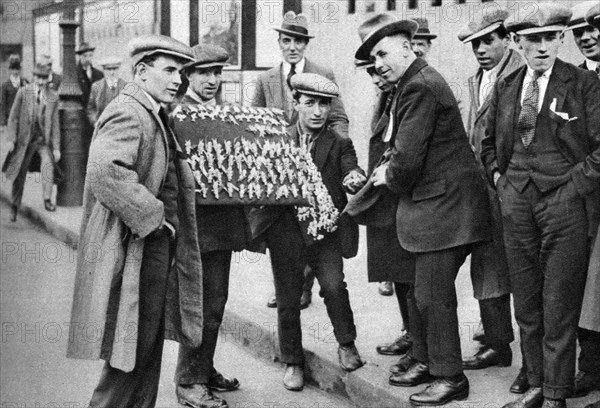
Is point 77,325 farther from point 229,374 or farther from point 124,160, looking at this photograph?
point 229,374

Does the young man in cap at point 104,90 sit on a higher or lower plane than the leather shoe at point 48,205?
higher

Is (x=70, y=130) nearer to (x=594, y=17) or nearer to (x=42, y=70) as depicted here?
(x=42, y=70)

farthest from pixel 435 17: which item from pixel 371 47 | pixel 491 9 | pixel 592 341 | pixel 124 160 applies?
pixel 124 160

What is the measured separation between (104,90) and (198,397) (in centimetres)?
850

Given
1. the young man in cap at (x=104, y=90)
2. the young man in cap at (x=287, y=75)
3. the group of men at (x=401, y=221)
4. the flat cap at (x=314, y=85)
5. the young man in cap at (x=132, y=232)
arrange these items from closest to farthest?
the young man in cap at (x=132, y=232), the group of men at (x=401, y=221), the flat cap at (x=314, y=85), the young man in cap at (x=287, y=75), the young man in cap at (x=104, y=90)

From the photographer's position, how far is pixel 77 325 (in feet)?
14.6

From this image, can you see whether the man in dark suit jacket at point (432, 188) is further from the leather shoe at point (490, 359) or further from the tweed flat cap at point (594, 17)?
the tweed flat cap at point (594, 17)

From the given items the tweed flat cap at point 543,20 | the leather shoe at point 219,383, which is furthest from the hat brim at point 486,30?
the leather shoe at point 219,383

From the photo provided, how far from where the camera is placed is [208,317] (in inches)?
219

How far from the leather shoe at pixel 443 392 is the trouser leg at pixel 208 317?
1.27 meters

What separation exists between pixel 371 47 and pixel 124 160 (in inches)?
63.9

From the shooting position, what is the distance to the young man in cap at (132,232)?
4.30m

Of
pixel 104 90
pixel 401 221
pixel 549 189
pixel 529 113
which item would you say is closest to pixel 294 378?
pixel 401 221

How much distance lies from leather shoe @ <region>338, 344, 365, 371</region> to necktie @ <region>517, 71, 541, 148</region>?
1847 mm
